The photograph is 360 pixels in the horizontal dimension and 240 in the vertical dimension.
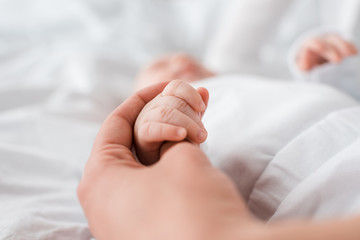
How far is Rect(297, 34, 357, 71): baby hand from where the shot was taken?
0.82m

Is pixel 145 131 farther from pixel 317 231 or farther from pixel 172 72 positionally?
pixel 172 72

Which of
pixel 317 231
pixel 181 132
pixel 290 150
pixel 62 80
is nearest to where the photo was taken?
pixel 317 231

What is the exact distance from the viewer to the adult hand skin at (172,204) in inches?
9.5

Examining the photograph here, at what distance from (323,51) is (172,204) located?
68 cm

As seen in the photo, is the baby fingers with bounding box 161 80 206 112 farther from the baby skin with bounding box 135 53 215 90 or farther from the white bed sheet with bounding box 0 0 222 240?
the baby skin with bounding box 135 53 215 90

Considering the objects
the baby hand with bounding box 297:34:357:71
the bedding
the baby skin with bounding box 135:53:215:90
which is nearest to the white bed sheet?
the bedding

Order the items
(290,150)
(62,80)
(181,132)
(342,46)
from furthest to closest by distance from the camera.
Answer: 1. (62,80)
2. (342,46)
3. (290,150)
4. (181,132)

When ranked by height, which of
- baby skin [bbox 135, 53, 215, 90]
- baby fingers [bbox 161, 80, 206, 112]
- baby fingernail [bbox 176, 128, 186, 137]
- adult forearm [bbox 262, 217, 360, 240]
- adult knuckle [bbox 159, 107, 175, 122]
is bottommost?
adult forearm [bbox 262, 217, 360, 240]

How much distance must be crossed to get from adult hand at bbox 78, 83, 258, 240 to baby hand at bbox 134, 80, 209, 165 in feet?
0.05

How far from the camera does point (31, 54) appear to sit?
120 centimetres

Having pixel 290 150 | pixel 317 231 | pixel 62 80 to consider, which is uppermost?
pixel 62 80

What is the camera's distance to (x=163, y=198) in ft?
0.95

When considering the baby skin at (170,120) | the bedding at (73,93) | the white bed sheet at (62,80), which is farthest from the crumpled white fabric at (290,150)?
the white bed sheet at (62,80)

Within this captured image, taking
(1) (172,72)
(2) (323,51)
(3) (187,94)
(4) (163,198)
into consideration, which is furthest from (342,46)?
(4) (163,198)
